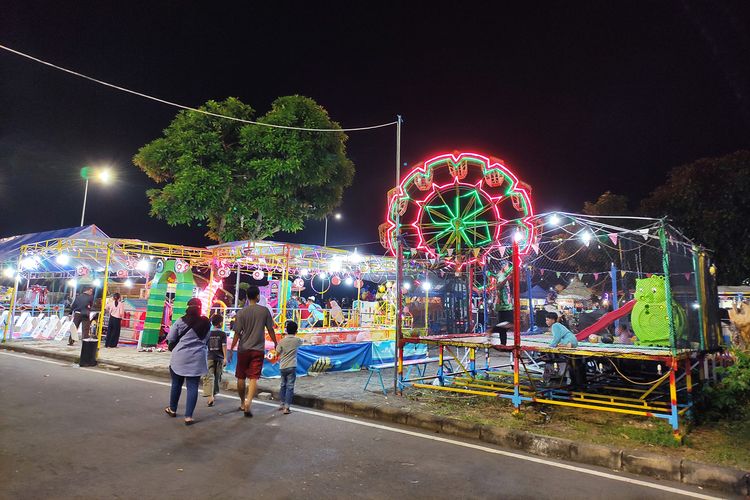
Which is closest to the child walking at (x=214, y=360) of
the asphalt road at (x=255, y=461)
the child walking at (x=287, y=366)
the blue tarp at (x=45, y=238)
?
the asphalt road at (x=255, y=461)

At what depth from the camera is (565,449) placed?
19.3ft

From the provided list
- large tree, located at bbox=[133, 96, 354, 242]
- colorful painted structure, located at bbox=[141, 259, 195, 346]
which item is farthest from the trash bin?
large tree, located at bbox=[133, 96, 354, 242]

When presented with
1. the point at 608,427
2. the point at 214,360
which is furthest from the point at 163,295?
the point at 608,427

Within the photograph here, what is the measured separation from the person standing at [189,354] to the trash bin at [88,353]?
6900 mm

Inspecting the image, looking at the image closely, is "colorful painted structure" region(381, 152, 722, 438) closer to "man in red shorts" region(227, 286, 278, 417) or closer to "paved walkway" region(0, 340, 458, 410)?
"paved walkway" region(0, 340, 458, 410)

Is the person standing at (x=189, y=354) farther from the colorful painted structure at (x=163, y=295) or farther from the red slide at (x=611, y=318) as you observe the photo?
the colorful painted structure at (x=163, y=295)

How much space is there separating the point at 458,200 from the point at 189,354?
373 inches

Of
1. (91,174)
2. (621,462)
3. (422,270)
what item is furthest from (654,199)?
(91,174)

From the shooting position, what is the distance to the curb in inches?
197

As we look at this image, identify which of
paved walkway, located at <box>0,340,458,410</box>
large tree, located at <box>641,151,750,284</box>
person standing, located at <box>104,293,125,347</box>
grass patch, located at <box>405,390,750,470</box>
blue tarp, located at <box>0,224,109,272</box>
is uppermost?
large tree, located at <box>641,151,750,284</box>

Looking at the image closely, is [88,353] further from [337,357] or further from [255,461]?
[255,461]

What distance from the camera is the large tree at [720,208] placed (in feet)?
56.0

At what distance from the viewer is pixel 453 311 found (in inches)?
428

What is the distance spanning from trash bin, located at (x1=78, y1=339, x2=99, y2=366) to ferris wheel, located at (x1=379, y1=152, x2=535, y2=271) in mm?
8705
